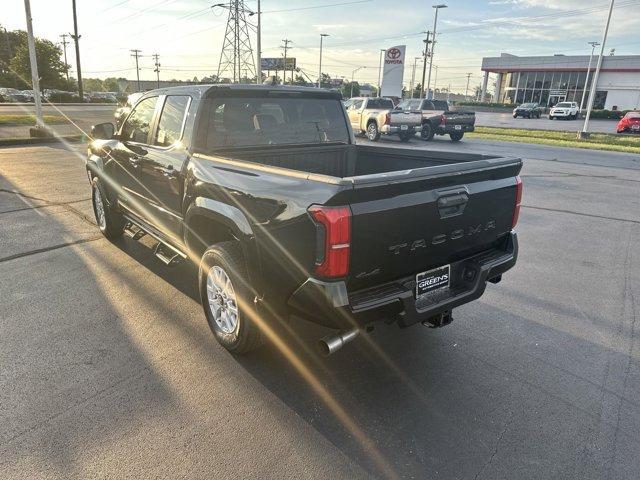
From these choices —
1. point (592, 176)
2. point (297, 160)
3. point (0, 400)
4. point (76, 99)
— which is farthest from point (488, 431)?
point (76, 99)

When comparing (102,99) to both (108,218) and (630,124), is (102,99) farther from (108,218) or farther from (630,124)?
(108,218)

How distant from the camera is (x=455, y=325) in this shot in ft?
13.2

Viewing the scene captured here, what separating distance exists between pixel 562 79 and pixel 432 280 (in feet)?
252

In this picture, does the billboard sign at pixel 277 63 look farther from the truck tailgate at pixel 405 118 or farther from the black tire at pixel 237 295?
the black tire at pixel 237 295

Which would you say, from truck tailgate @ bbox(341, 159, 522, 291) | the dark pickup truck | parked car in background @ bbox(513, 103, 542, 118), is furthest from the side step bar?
parked car in background @ bbox(513, 103, 542, 118)

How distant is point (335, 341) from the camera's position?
2.72 metres

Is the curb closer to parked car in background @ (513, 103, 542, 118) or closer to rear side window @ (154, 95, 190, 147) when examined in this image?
rear side window @ (154, 95, 190, 147)

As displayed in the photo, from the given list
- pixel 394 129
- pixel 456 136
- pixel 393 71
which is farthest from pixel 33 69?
pixel 393 71

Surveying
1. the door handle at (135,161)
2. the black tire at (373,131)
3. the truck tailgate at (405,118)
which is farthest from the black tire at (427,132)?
the door handle at (135,161)

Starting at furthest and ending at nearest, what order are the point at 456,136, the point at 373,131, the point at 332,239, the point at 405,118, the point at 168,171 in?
the point at 373,131
the point at 456,136
the point at 405,118
the point at 168,171
the point at 332,239

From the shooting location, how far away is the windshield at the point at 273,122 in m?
3.85

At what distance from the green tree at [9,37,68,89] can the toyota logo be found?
46454 millimetres

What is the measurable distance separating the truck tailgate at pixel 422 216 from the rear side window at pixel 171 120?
2.13 meters

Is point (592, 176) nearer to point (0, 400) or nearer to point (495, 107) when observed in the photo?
point (0, 400)
